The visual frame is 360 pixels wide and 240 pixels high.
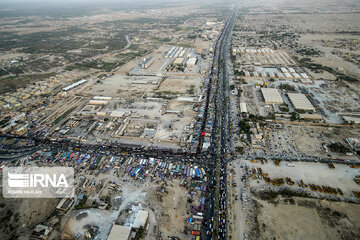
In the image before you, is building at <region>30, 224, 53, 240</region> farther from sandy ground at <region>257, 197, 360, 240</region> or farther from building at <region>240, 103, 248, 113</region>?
building at <region>240, 103, 248, 113</region>

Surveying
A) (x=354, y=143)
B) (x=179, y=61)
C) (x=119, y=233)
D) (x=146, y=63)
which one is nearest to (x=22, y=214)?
(x=119, y=233)

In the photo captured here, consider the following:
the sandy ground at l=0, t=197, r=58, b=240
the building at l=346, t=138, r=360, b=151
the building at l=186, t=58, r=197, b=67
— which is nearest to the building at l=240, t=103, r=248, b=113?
the building at l=346, t=138, r=360, b=151

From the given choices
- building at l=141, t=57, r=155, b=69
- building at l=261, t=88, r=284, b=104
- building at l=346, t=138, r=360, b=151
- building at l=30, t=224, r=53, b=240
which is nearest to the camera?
building at l=30, t=224, r=53, b=240

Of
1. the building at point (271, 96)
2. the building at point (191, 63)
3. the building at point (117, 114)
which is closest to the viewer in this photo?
the building at point (117, 114)

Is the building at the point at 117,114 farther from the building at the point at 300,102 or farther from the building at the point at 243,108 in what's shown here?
the building at the point at 300,102

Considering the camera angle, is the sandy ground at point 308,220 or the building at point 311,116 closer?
the sandy ground at point 308,220

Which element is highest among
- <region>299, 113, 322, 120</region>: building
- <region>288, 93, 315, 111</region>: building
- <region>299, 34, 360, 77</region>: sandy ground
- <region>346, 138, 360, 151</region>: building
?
<region>299, 34, 360, 77</region>: sandy ground

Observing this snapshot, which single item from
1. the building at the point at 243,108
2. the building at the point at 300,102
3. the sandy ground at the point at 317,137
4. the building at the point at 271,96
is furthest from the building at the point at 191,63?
the sandy ground at the point at 317,137
